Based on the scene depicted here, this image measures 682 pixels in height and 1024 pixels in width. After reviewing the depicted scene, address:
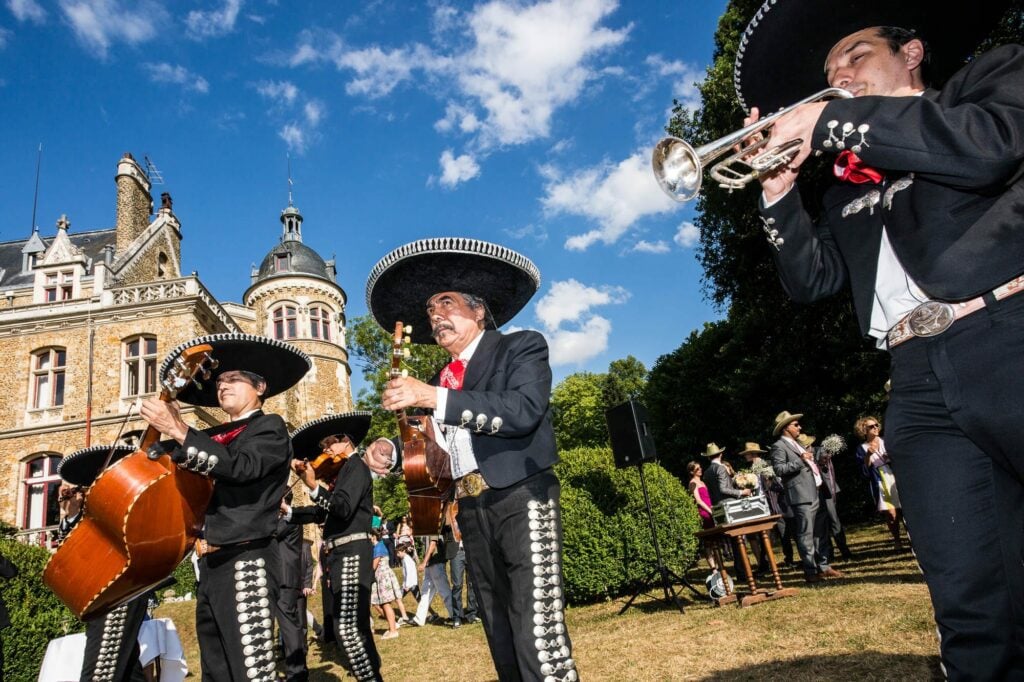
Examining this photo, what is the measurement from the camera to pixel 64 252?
32438 mm

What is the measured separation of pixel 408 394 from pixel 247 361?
2727 millimetres

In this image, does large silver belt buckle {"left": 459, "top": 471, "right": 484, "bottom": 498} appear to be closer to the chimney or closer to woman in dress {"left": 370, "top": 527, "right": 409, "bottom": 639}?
woman in dress {"left": 370, "top": 527, "right": 409, "bottom": 639}

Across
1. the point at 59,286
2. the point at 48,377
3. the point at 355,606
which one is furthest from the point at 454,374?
the point at 59,286

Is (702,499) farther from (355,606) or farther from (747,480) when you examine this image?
(355,606)

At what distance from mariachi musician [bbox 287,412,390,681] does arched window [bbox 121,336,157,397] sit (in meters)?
24.6

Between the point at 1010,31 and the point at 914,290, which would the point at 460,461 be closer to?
the point at 914,290

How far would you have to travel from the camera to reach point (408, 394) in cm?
307

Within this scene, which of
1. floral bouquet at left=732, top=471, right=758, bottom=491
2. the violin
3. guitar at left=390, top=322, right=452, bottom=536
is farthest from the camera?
floral bouquet at left=732, top=471, right=758, bottom=491

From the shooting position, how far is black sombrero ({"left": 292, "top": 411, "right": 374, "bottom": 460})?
819 cm

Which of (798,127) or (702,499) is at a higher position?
(798,127)

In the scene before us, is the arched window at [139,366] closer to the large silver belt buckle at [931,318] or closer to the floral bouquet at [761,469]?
the floral bouquet at [761,469]

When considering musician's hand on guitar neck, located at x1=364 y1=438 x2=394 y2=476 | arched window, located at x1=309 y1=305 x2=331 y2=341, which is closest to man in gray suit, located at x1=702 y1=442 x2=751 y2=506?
musician's hand on guitar neck, located at x1=364 y1=438 x2=394 y2=476

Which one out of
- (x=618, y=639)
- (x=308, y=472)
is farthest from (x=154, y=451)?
(x=618, y=639)

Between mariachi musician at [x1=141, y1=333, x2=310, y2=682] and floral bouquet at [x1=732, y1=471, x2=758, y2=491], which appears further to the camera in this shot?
floral bouquet at [x1=732, y1=471, x2=758, y2=491]
